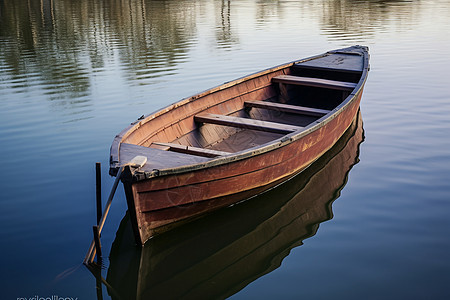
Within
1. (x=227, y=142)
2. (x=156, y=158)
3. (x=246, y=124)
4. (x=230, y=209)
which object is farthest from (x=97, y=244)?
(x=227, y=142)

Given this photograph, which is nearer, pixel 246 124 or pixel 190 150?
pixel 190 150

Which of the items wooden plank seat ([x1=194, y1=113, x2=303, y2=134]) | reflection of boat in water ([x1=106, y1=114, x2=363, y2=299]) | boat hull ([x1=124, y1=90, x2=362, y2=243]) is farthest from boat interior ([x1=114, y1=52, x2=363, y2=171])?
reflection of boat in water ([x1=106, y1=114, x2=363, y2=299])

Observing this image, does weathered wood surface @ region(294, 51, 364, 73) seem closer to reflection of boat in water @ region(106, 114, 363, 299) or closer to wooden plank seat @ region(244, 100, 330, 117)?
wooden plank seat @ region(244, 100, 330, 117)

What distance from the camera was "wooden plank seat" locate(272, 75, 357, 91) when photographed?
8.84 meters

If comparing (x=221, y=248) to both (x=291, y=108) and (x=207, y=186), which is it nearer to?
(x=207, y=186)

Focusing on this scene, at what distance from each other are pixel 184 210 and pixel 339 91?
5461 mm

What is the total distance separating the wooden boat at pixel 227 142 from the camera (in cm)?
504

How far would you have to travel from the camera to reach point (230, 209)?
6039 mm

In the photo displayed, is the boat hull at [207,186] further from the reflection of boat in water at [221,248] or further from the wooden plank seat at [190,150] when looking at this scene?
the wooden plank seat at [190,150]

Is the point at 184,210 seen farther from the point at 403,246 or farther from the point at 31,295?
the point at 403,246

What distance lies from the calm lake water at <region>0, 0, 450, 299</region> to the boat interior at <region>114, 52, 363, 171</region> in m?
0.89

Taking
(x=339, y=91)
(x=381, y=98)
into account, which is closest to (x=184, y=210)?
(x=339, y=91)

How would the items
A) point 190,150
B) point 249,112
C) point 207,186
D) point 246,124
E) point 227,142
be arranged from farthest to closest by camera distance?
point 249,112 < point 227,142 < point 246,124 < point 190,150 < point 207,186

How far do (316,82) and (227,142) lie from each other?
8.43 ft
